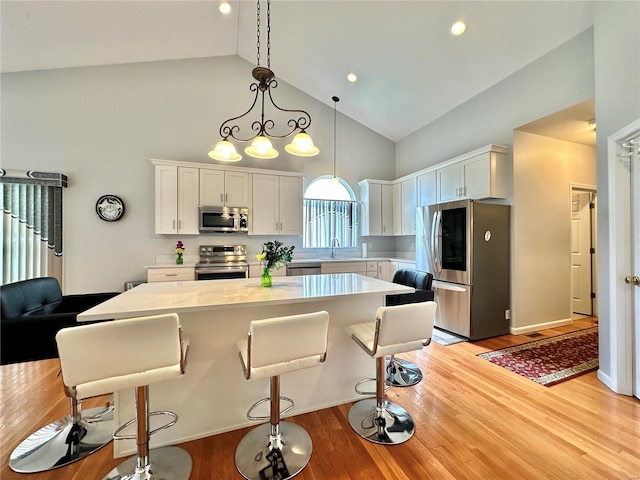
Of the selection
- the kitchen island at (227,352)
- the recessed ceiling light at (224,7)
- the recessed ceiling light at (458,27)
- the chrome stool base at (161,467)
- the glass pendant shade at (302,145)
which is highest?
the recessed ceiling light at (224,7)

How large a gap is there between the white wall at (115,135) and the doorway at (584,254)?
546 centimetres

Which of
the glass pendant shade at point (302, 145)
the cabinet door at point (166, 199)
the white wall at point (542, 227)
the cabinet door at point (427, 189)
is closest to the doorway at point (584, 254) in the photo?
the white wall at point (542, 227)

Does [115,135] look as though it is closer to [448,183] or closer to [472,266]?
[448,183]

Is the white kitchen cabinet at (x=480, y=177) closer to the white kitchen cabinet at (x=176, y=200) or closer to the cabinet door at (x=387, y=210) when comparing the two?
the cabinet door at (x=387, y=210)

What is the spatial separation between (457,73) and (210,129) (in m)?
3.86

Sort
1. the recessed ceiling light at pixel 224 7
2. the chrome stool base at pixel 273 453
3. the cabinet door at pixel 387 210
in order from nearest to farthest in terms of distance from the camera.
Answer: the chrome stool base at pixel 273 453 < the recessed ceiling light at pixel 224 7 < the cabinet door at pixel 387 210

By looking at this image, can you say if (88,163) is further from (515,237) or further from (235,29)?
(515,237)


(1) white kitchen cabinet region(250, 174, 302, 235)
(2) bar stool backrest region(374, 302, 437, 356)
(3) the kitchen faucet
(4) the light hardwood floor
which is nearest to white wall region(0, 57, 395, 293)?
(1) white kitchen cabinet region(250, 174, 302, 235)

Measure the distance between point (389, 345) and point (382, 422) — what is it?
631mm

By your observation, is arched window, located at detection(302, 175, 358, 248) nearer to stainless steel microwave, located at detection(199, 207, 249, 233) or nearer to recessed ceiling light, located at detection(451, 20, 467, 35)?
stainless steel microwave, located at detection(199, 207, 249, 233)

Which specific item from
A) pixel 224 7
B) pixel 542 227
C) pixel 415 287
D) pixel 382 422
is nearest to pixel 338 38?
pixel 224 7

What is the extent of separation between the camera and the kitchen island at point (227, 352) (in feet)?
5.20

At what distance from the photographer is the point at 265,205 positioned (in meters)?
4.45

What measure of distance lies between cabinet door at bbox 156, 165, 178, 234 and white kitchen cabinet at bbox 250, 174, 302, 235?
1145 millimetres
